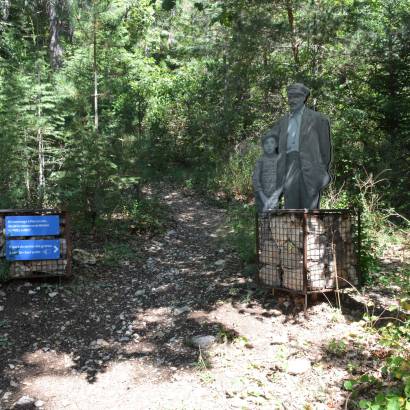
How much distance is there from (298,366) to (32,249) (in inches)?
157

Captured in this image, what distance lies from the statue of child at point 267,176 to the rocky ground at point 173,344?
112 centimetres

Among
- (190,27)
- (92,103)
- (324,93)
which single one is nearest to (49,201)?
(92,103)

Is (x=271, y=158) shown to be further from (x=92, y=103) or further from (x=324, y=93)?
(x=92, y=103)

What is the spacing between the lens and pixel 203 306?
18.0ft

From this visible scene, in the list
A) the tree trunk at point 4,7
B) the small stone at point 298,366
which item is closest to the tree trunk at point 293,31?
the small stone at point 298,366

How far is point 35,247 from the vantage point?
6.07 metres

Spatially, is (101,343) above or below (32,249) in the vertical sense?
below

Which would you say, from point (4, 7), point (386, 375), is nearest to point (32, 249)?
point (386, 375)

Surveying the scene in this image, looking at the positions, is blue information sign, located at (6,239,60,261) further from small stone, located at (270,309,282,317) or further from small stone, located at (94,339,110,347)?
small stone, located at (270,309,282,317)

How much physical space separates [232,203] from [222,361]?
7821mm

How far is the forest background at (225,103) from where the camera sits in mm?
7750

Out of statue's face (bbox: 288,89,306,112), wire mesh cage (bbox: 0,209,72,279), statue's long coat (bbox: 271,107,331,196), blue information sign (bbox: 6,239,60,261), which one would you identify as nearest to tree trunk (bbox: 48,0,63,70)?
wire mesh cage (bbox: 0,209,72,279)

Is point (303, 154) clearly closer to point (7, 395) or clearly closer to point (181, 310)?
point (181, 310)

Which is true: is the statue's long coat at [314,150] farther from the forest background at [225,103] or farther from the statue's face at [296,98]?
the forest background at [225,103]
